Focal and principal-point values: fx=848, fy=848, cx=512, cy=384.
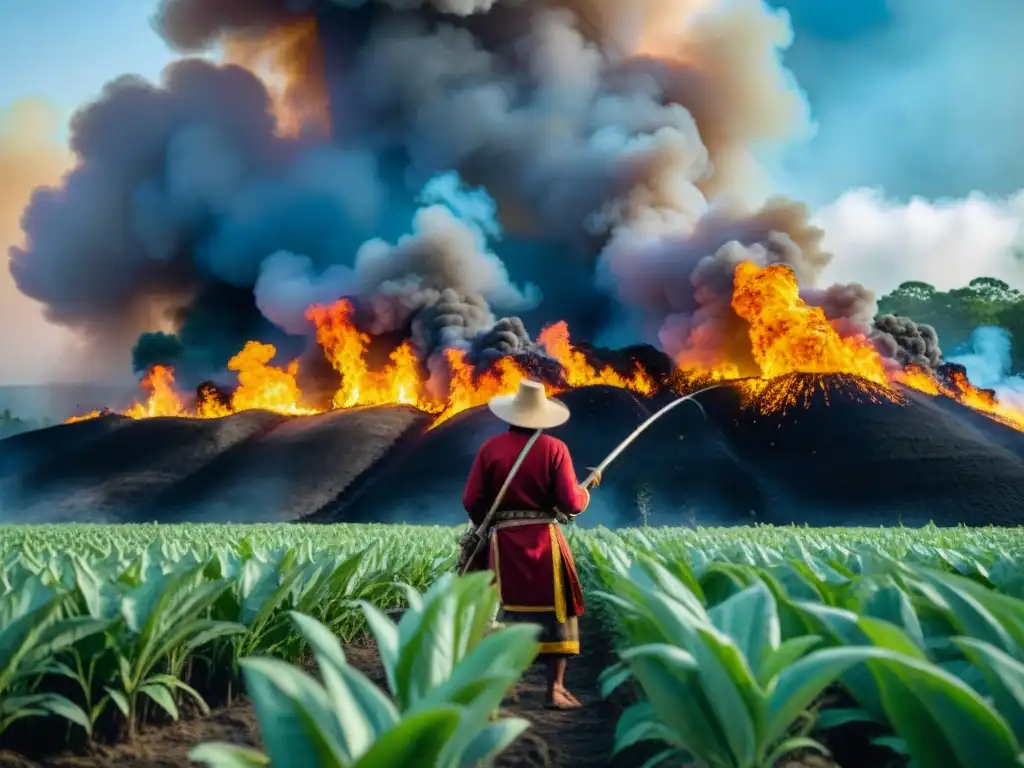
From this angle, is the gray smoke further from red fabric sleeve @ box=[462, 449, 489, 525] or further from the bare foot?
the bare foot

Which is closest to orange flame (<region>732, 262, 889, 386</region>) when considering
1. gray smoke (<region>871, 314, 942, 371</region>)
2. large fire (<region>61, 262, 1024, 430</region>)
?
large fire (<region>61, 262, 1024, 430</region>)

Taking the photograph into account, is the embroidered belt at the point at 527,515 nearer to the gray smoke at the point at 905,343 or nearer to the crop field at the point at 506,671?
the crop field at the point at 506,671

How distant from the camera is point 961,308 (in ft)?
193

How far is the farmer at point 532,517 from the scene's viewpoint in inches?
188

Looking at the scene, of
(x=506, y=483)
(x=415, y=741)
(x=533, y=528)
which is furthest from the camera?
(x=533, y=528)

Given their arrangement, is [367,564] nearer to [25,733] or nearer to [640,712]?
[25,733]

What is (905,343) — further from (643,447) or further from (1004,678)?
(1004,678)

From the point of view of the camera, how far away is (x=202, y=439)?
134 ft

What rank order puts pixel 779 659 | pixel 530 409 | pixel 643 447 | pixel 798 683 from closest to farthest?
pixel 798 683
pixel 779 659
pixel 530 409
pixel 643 447

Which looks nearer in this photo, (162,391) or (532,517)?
(532,517)

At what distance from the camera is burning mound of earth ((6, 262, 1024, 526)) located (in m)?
32.0

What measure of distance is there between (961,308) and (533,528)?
205 ft

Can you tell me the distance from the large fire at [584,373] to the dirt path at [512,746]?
34.2 meters

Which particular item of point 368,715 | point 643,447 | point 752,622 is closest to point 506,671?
point 368,715
